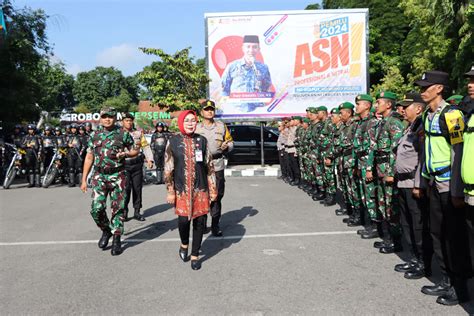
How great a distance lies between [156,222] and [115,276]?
2.87 meters

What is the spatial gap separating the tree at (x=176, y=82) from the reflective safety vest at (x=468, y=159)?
1512 cm

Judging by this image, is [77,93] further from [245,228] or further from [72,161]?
[245,228]

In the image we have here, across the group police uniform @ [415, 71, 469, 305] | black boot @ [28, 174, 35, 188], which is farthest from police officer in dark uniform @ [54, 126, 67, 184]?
police uniform @ [415, 71, 469, 305]

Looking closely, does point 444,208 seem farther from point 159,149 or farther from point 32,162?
point 32,162

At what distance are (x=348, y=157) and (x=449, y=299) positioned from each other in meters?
3.25

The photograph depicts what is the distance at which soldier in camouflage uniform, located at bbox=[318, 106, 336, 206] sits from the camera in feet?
28.3

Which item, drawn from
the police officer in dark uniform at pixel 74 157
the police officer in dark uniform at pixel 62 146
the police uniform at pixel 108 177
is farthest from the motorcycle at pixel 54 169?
the police uniform at pixel 108 177

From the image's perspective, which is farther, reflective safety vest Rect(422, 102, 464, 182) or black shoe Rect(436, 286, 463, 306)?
black shoe Rect(436, 286, 463, 306)

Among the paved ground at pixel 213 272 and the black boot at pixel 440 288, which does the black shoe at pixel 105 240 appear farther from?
the black boot at pixel 440 288

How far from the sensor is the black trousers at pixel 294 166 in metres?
12.2

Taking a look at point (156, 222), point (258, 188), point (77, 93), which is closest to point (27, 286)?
point (156, 222)

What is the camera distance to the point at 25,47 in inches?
696

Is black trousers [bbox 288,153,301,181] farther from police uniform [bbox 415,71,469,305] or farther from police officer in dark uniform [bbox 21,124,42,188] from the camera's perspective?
police uniform [bbox 415,71,469,305]

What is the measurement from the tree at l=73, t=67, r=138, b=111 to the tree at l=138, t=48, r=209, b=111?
7891 cm
